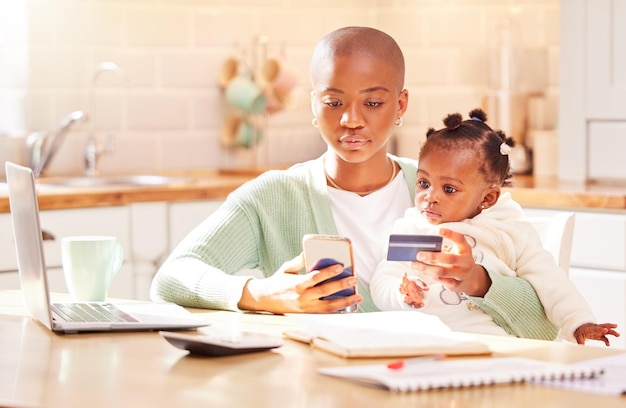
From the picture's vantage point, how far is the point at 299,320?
69.3 inches

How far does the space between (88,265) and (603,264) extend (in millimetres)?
1666

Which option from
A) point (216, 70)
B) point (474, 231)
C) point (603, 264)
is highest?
point (216, 70)

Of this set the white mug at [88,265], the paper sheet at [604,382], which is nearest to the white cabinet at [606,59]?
the white mug at [88,265]

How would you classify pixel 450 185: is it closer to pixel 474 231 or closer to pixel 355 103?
pixel 474 231

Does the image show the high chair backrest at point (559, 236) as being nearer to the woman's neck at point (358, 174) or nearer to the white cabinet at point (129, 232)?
the woman's neck at point (358, 174)

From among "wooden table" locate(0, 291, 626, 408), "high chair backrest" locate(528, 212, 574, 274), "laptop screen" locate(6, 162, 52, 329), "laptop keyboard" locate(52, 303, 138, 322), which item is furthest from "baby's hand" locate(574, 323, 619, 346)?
"laptop screen" locate(6, 162, 52, 329)

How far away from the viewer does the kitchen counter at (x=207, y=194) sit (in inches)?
127

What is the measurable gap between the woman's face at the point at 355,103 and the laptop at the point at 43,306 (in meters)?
0.50

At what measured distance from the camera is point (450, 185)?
227 centimetres

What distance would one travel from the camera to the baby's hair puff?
7.45 ft

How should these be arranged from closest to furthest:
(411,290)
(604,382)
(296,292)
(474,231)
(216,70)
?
(604,382), (296,292), (411,290), (474,231), (216,70)

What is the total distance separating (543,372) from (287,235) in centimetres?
100

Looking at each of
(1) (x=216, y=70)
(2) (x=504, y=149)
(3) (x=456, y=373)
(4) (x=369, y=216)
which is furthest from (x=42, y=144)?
(3) (x=456, y=373)

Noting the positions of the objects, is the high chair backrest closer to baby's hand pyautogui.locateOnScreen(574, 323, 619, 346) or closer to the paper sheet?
baby's hand pyautogui.locateOnScreen(574, 323, 619, 346)
